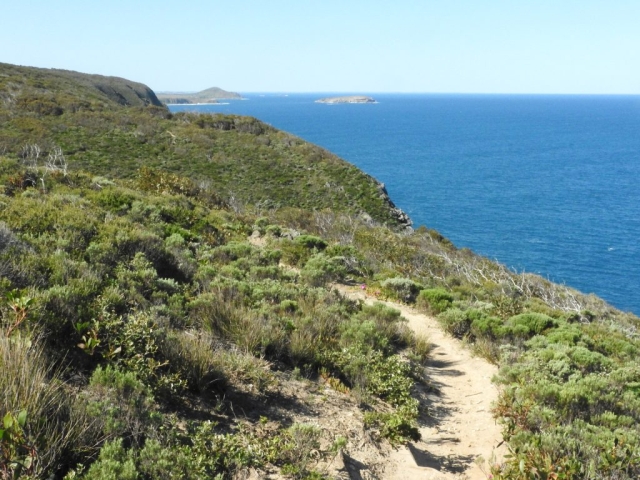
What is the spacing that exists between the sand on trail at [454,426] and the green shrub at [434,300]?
5.42 ft

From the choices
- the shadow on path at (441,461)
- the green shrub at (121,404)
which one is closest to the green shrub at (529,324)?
the shadow on path at (441,461)

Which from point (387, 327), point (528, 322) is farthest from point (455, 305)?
point (387, 327)

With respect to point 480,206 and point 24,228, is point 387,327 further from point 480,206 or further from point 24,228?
point 480,206

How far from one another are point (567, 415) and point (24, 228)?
27.4 ft

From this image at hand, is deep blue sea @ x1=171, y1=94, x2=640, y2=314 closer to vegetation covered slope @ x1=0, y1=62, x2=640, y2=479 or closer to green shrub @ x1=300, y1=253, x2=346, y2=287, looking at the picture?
green shrub @ x1=300, y1=253, x2=346, y2=287

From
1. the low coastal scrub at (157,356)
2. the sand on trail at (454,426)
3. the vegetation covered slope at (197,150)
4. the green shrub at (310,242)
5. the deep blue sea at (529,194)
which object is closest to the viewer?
the low coastal scrub at (157,356)

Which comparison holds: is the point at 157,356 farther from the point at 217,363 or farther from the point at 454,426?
the point at 454,426

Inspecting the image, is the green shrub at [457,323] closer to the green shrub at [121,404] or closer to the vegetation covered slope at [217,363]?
the vegetation covered slope at [217,363]

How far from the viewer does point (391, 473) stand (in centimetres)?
464

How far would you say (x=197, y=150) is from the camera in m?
40.9

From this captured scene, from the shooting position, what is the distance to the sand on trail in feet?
16.0

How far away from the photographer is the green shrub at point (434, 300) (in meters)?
10.8

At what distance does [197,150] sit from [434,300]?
112 feet

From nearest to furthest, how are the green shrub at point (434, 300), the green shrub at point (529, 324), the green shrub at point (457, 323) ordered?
the green shrub at point (529, 324), the green shrub at point (457, 323), the green shrub at point (434, 300)
